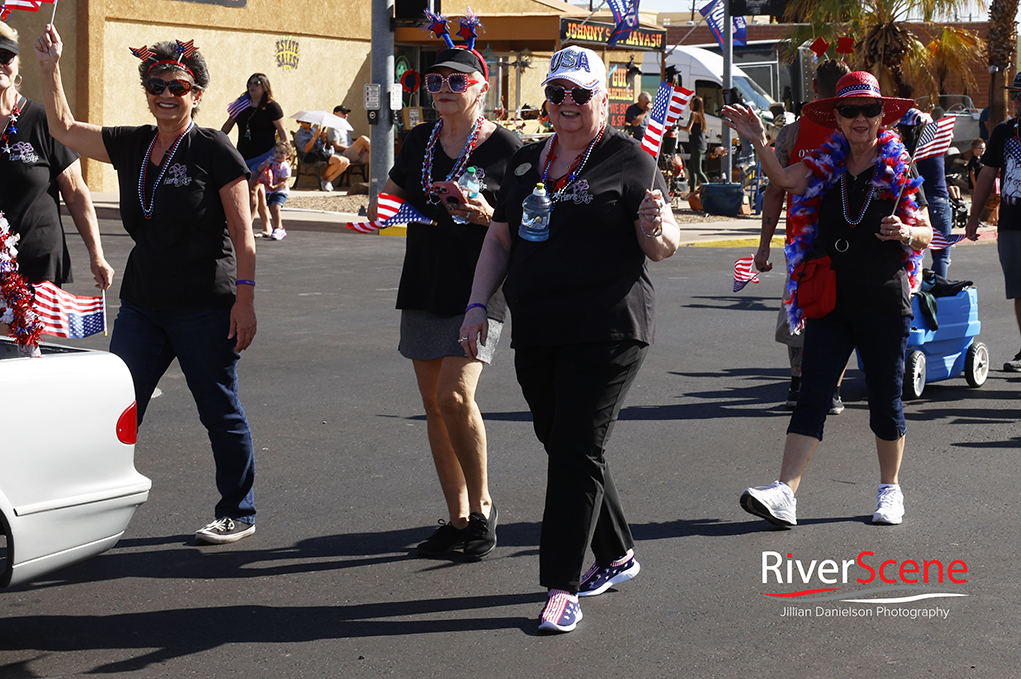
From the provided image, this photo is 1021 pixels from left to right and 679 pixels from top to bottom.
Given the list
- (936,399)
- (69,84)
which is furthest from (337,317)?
(69,84)

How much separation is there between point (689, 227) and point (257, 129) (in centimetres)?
781

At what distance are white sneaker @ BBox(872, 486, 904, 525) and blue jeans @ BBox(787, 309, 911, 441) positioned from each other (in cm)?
24

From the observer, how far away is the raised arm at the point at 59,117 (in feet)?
16.1

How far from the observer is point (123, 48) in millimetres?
25016

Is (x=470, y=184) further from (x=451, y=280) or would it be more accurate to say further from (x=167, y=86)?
(x=167, y=86)

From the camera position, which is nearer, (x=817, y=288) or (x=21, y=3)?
(x=21, y=3)

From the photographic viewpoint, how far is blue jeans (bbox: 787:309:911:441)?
5562 millimetres

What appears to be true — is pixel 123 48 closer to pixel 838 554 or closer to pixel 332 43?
pixel 332 43

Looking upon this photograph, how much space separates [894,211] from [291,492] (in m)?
3.02

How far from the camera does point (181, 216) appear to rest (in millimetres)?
5070

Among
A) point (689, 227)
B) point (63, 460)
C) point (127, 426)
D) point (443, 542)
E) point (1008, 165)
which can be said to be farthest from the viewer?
point (689, 227)

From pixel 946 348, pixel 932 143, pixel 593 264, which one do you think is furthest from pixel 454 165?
pixel 946 348

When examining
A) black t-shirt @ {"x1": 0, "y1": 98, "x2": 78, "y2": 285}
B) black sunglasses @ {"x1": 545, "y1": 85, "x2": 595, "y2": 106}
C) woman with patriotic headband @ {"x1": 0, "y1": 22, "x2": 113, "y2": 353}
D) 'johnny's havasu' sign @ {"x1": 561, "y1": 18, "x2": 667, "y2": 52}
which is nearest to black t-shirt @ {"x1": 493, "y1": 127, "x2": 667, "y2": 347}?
black sunglasses @ {"x1": 545, "y1": 85, "x2": 595, "y2": 106}

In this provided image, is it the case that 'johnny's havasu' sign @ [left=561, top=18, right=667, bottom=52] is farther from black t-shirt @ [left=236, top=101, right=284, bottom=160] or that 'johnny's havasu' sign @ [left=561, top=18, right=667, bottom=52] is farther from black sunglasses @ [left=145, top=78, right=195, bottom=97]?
black sunglasses @ [left=145, top=78, right=195, bottom=97]
